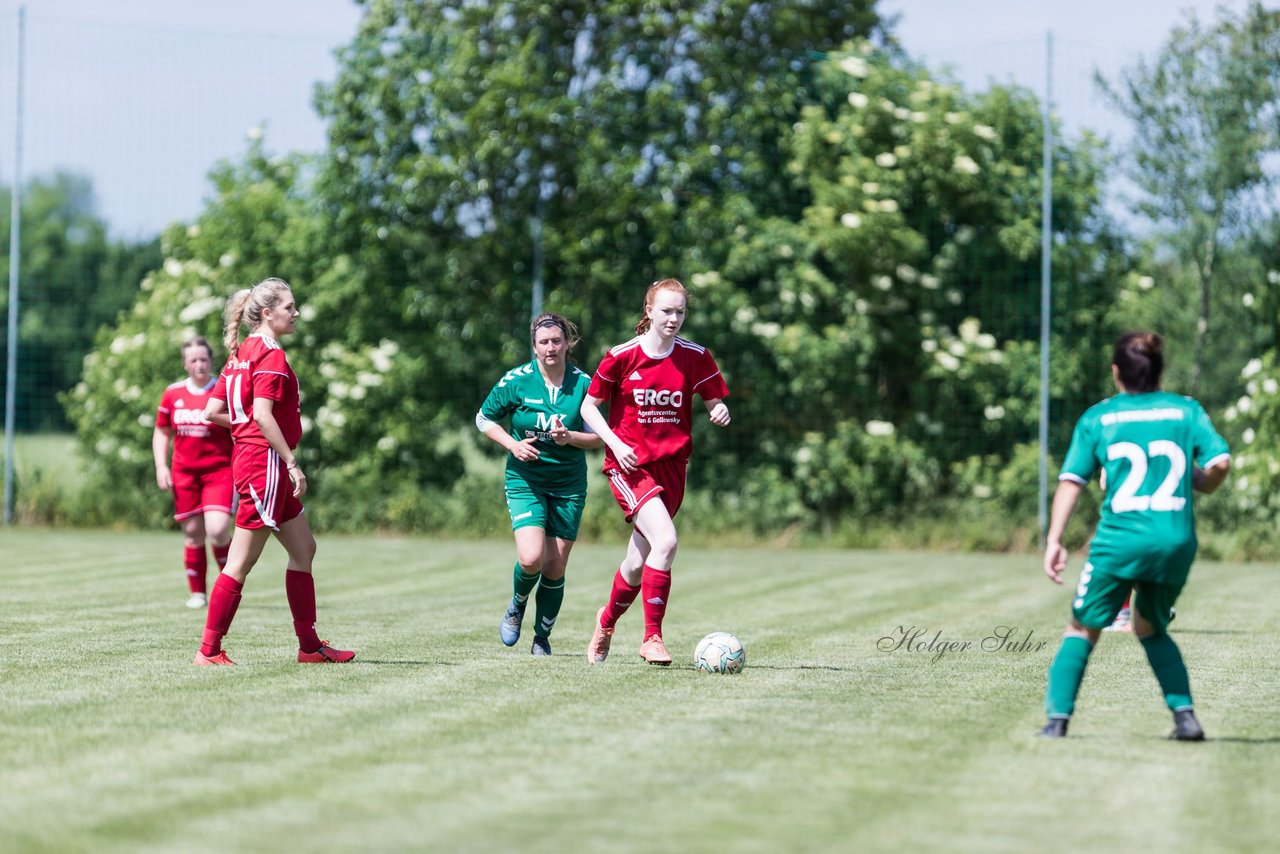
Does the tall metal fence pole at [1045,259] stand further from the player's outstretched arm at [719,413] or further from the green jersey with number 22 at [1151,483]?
the green jersey with number 22 at [1151,483]

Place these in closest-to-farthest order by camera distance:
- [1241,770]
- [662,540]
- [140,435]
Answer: [1241,770] → [662,540] → [140,435]

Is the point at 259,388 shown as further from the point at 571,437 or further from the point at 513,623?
the point at 513,623

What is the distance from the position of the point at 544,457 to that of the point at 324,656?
1446 millimetres

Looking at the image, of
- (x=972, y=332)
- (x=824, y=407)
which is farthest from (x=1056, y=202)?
(x=824, y=407)

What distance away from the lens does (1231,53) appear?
16969 mm

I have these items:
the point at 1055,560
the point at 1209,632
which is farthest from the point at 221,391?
the point at 1209,632

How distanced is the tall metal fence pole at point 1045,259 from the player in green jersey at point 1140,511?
10.7m

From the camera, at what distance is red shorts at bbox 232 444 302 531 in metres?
8.05

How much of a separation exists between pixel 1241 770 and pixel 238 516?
15.4 feet

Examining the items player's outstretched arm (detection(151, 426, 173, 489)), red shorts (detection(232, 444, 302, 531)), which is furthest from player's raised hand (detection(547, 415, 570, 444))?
player's outstretched arm (detection(151, 426, 173, 489))

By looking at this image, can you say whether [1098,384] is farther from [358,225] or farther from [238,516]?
[238,516]

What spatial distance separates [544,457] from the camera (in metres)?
8.66

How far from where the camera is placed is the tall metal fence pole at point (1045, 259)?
1683 centimetres
